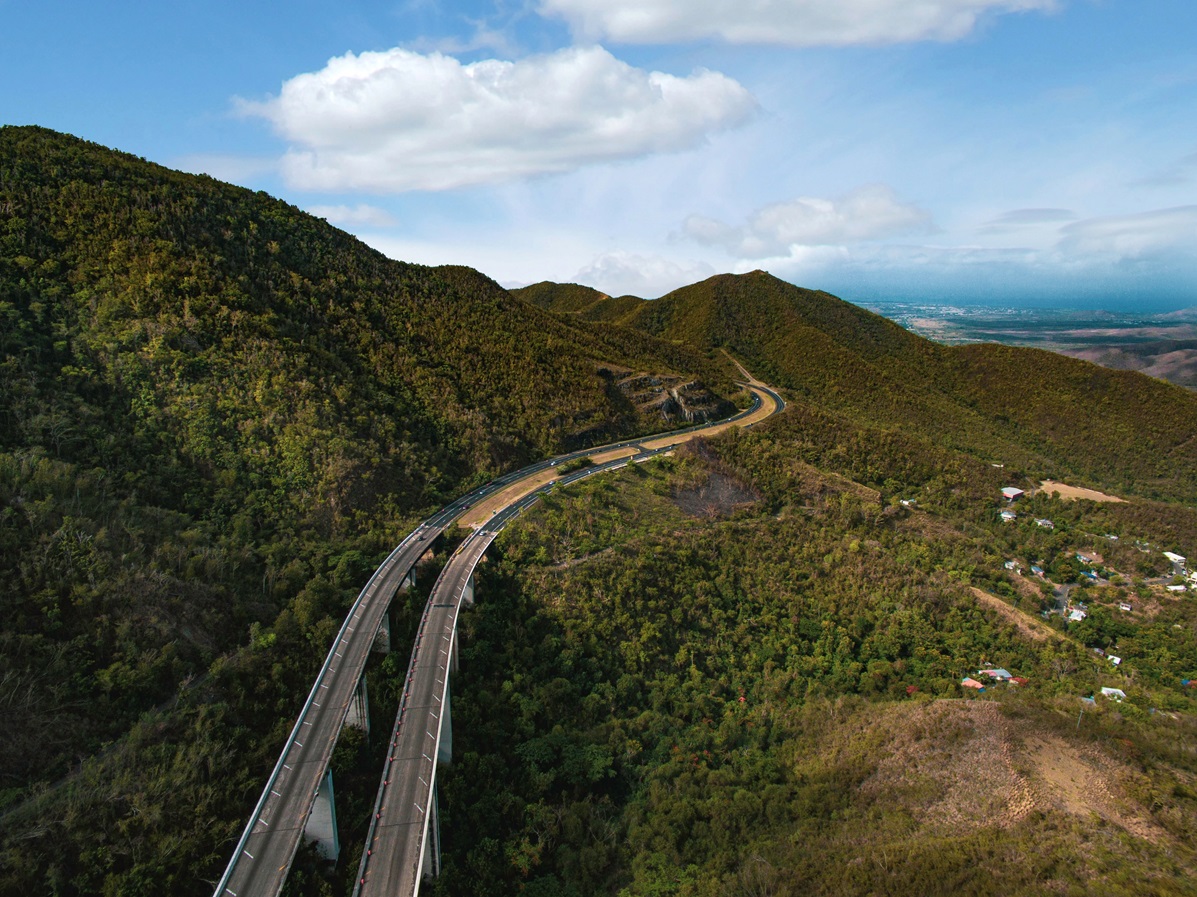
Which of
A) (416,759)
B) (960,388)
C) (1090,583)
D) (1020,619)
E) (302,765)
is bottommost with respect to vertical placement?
(1090,583)

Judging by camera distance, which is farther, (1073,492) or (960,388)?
(960,388)

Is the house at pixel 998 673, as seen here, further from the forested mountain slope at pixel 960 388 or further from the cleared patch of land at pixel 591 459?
the forested mountain slope at pixel 960 388

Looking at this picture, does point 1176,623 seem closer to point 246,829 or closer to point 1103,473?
point 1103,473

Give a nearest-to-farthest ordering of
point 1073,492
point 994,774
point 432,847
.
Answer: point 432,847 < point 994,774 < point 1073,492

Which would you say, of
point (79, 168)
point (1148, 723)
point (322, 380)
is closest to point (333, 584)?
point (322, 380)

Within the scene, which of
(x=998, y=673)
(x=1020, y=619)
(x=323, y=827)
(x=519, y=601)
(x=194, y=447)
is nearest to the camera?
(x=323, y=827)

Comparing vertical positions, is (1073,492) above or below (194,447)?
below

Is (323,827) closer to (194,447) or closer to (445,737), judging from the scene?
(445,737)

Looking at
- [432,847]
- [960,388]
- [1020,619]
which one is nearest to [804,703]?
[1020,619]
